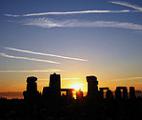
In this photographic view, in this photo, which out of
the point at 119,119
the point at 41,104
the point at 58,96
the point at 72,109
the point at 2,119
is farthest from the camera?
the point at 58,96

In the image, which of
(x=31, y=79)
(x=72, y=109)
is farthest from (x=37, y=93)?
(x=72, y=109)

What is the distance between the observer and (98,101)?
345ft

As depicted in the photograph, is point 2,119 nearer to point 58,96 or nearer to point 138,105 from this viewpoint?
point 58,96

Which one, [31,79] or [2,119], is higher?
[31,79]

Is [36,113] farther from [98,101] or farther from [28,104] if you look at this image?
[98,101]

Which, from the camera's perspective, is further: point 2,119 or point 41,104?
point 41,104

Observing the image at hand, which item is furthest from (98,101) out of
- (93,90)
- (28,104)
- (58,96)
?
(28,104)

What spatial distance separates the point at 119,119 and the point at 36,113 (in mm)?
21851

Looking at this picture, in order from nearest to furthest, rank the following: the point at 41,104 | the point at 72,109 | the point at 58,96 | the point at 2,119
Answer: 1. the point at 2,119
2. the point at 72,109
3. the point at 41,104
4. the point at 58,96

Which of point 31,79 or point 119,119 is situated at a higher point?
point 31,79

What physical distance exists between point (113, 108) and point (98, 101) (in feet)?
45.7

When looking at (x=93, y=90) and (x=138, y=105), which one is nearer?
(x=138, y=105)

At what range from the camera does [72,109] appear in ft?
299

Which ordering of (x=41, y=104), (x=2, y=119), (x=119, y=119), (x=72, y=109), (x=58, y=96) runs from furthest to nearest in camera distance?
(x=58, y=96) < (x=41, y=104) < (x=72, y=109) < (x=2, y=119) < (x=119, y=119)
